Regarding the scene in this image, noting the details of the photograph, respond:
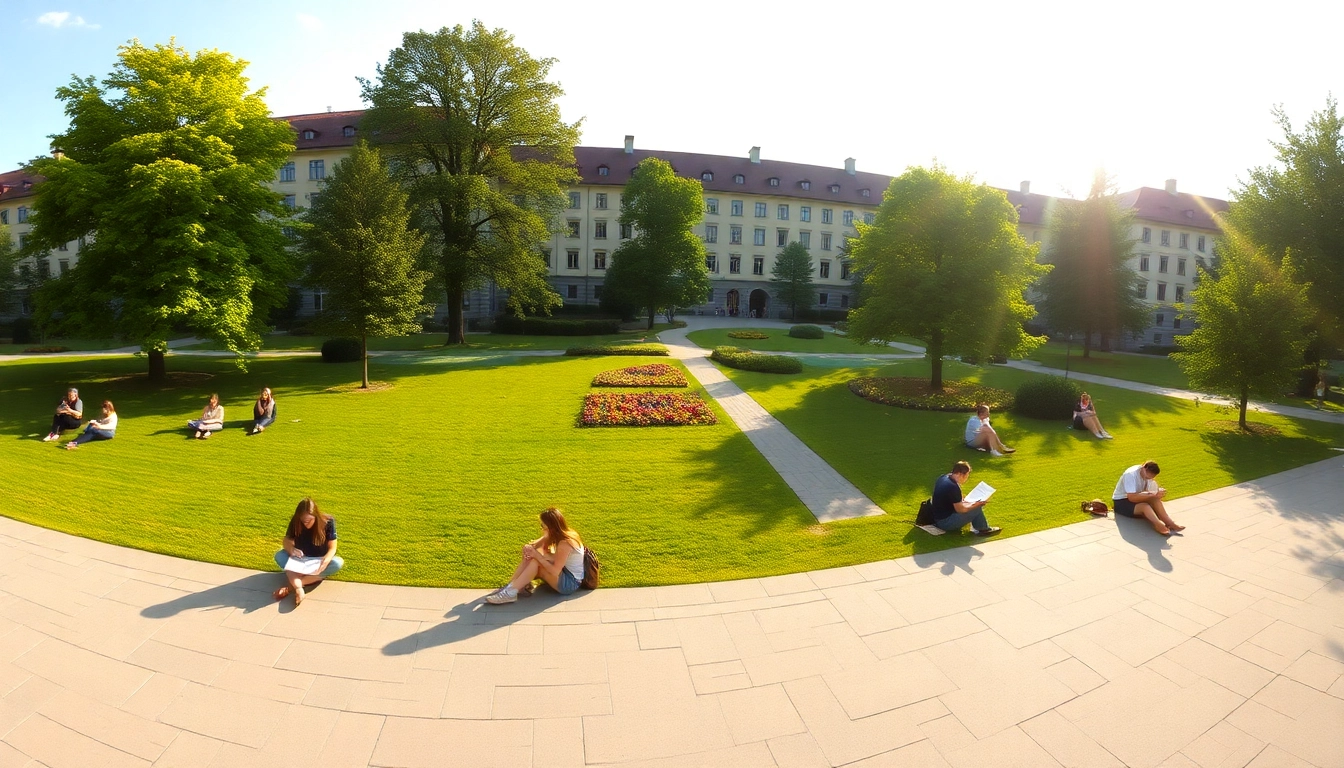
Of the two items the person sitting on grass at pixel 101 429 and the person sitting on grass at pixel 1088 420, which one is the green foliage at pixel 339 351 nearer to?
the person sitting on grass at pixel 101 429

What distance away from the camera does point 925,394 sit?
21625 mm

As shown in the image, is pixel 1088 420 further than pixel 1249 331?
No

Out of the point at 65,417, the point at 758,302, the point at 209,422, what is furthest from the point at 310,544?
the point at 758,302

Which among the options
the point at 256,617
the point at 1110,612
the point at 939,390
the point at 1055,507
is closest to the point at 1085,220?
the point at 939,390

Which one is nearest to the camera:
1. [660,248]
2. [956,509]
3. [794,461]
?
[956,509]

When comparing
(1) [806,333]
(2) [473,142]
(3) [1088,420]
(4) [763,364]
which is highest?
(2) [473,142]

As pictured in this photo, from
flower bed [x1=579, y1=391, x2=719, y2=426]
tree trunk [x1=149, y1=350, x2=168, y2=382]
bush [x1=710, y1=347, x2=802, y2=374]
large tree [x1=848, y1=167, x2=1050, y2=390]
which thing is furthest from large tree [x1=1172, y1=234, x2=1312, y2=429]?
tree trunk [x1=149, y1=350, x2=168, y2=382]

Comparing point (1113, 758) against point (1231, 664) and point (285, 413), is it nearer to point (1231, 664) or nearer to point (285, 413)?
point (1231, 664)

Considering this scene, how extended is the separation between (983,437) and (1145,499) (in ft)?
15.5

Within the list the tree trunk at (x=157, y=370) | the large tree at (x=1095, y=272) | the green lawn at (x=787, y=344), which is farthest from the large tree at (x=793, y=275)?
the tree trunk at (x=157, y=370)

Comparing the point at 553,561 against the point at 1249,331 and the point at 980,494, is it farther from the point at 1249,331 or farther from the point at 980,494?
the point at 1249,331

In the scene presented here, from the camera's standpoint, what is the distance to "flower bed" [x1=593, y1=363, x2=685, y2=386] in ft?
72.0

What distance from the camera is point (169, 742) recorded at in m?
4.72

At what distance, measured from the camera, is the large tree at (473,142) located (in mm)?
31000
